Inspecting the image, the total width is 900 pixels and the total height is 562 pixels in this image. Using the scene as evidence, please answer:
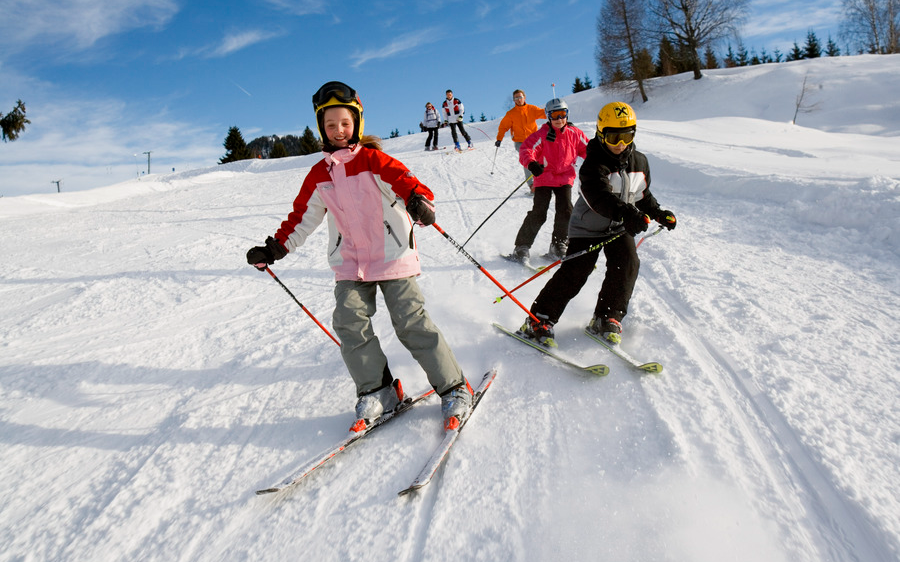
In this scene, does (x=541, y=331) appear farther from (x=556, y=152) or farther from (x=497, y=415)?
(x=556, y=152)

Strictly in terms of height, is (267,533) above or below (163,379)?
below

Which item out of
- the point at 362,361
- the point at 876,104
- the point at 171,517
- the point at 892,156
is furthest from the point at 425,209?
the point at 876,104

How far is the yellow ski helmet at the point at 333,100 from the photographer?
2.53 m

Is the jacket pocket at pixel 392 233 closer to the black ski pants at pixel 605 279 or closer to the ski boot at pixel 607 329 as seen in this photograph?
the black ski pants at pixel 605 279

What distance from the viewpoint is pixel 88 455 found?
8.68ft

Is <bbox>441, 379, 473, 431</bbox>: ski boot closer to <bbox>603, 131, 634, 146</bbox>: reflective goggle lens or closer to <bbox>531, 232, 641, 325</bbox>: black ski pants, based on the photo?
<bbox>531, 232, 641, 325</bbox>: black ski pants

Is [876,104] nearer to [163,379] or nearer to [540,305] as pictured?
[540,305]

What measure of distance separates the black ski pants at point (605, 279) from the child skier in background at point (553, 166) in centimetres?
199

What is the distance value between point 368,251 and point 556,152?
328cm

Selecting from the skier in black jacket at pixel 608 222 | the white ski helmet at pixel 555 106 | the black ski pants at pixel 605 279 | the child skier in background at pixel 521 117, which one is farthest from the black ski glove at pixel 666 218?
the child skier in background at pixel 521 117

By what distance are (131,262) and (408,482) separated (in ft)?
19.8

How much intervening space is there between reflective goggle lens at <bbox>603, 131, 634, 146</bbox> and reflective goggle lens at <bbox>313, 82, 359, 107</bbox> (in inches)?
66.1

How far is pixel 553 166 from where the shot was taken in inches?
206

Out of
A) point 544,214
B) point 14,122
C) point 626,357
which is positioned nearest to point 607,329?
point 626,357
